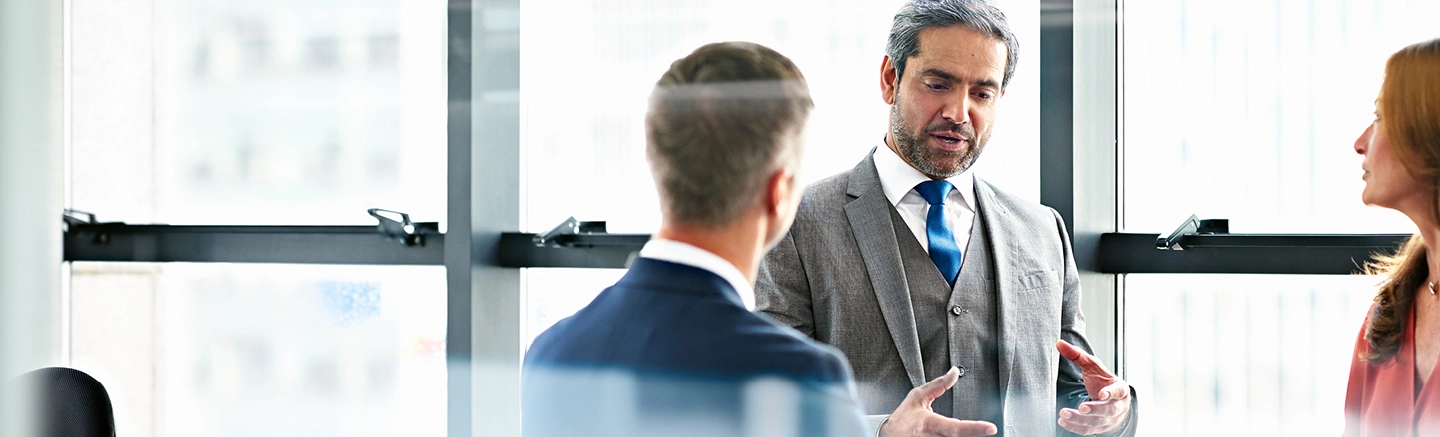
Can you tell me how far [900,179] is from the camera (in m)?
0.97

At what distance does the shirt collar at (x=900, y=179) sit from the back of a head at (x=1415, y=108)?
13.7 inches

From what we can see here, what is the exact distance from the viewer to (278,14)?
0.93 meters

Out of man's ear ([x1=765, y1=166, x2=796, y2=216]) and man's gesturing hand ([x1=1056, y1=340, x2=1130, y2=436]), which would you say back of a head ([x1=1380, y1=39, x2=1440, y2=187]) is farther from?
man's ear ([x1=765, y1=166, x2=796, y2=216])

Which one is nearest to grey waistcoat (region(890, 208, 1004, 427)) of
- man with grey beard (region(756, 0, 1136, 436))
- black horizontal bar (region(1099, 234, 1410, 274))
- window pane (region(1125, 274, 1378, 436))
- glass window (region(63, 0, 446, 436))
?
man with grey beard (region(756, 0, 1136, 436))

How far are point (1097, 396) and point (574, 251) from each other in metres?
0.63

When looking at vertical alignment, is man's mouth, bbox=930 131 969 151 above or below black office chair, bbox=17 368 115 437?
above

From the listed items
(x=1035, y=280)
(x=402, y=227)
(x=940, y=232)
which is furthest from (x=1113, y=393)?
(x=402, y=227)

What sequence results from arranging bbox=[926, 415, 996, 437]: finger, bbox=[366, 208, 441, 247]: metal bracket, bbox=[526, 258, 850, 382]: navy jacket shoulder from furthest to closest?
bbox=[366, 208, 441, 247]: metal bracket < bbox=[926, 415, 996, 437]: finger < bbox=[526, 258, 850, 382]: navy jacket shoulder

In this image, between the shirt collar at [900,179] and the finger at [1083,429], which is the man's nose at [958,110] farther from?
the finger at [1083,429]

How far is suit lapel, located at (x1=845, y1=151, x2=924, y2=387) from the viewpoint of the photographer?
3.01 feet

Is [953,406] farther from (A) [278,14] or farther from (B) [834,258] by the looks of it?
(A) [278,14]

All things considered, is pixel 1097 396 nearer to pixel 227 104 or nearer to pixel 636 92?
pixel 636 92

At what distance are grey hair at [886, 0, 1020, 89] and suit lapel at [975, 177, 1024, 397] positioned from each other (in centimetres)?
12

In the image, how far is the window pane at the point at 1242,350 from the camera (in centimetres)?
106
